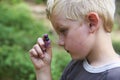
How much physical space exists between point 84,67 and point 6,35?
460cm

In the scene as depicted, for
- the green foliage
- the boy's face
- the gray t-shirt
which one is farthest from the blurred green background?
the boy's face

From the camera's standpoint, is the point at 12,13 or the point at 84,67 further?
the point at 12,13

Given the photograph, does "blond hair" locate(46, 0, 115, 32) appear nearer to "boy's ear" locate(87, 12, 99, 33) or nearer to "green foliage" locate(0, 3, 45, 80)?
"boy's ear" locate(87, 12, 99, 33)

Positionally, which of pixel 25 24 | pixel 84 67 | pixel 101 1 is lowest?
pixel 25 24

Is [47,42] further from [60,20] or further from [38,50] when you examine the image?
[60,20]

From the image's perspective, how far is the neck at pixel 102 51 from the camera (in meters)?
2.21

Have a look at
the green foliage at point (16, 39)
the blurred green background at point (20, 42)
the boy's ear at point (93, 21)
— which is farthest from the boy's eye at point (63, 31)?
the green foliage at point (16, 39)

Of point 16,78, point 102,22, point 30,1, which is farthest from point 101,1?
point 30,1

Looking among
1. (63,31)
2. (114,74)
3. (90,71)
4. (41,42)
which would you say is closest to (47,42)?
(41,42)

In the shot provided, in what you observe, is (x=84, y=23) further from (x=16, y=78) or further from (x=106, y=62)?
(x=16, y=78)

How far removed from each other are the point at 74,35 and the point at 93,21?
0.11 meters

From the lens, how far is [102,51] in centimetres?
223

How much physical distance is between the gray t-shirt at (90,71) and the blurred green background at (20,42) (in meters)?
2.70

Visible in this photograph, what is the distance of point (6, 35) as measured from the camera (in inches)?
268
